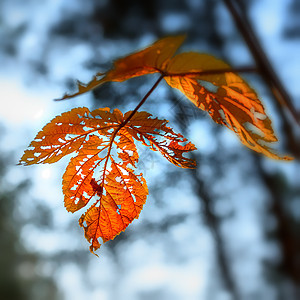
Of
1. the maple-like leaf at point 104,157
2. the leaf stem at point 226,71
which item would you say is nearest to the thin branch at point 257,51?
the leaf stem at point 226,71

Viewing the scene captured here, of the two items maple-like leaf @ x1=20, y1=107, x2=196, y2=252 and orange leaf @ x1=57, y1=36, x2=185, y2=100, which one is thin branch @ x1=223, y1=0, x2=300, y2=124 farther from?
maple-like leaf @ x1=20, y1=107, x2=196, y2=252

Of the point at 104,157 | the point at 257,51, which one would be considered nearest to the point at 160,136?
the point at 104,157

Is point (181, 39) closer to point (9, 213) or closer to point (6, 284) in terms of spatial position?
point (9, 213)

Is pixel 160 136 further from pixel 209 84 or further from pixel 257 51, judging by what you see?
pixel 257 51

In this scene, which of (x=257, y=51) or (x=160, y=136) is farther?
(x=160, y=136)

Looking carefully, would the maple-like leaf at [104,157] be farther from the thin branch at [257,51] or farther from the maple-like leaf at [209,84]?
the thin branch at [257,51]

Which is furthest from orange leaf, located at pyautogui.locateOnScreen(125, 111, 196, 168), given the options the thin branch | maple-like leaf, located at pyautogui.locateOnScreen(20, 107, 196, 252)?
the thin branch

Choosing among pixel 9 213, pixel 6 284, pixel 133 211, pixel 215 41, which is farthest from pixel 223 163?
pixel 6 284
